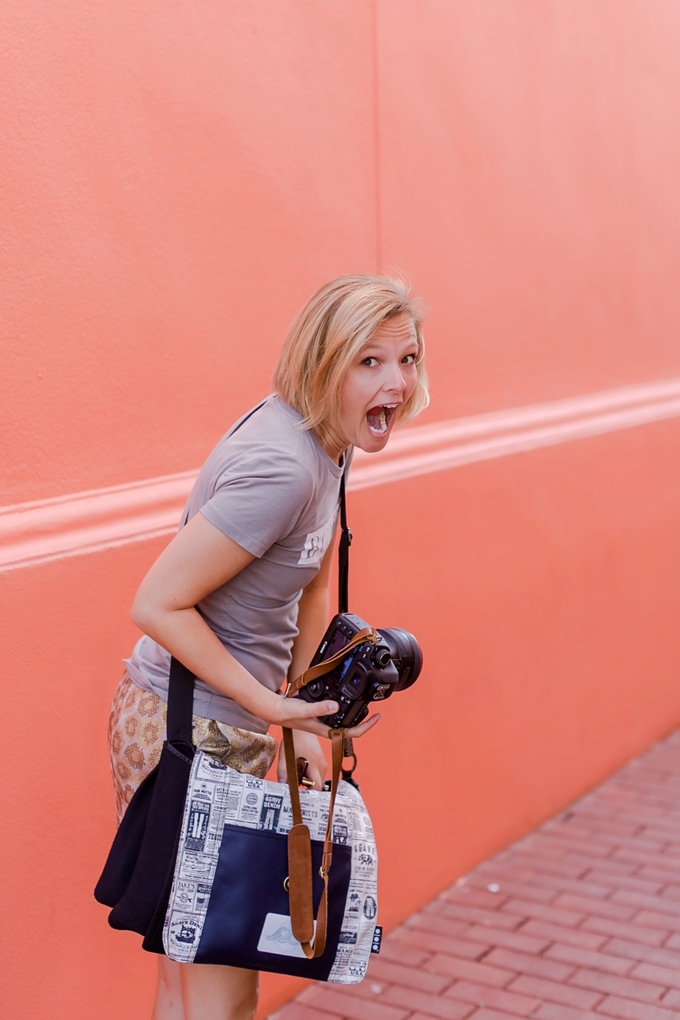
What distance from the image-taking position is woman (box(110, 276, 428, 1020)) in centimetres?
203

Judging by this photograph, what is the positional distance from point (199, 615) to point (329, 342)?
54 centimetres

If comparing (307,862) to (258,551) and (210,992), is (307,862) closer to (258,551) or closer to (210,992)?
(210,992)

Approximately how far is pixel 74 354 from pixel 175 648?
93 centimetres

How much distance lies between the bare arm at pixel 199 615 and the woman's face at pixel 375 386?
0.33m

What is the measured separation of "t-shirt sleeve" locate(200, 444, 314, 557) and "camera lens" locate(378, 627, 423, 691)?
0.88ft

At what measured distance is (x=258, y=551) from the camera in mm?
2039

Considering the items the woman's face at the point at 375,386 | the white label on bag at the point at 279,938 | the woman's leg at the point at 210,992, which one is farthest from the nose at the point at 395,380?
the woman's leg at the point at 210,992

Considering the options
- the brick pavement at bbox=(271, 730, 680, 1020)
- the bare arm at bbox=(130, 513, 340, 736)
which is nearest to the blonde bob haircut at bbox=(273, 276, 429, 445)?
the bare arm at bbox=(130, 513, 340, 736)

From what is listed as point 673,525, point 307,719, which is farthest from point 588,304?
point 307,719

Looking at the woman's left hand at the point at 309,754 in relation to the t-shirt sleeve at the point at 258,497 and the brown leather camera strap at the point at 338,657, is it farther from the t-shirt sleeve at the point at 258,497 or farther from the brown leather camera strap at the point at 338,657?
the t-shirt sleeve at the point at 258,497

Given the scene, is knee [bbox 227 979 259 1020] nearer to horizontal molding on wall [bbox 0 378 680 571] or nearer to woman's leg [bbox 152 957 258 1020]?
woman's leg [bbox 152 957 258 1020]

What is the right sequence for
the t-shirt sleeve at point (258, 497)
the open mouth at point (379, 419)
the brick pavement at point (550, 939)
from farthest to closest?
the brick pavement at point (550, 939), the open mouth at point (379, 419), the t-shirt sleeve at point (258, 497)

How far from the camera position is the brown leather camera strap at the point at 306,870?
2.11m

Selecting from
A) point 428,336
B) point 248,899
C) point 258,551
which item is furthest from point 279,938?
point 428,336
